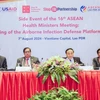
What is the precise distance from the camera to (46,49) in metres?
6.86

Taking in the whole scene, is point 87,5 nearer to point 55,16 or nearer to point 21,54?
point 55,16

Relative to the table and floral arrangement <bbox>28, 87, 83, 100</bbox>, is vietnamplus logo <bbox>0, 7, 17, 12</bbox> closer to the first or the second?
the table

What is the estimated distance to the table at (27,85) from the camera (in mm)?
4168

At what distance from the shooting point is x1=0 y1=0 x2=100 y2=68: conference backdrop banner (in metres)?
6.80

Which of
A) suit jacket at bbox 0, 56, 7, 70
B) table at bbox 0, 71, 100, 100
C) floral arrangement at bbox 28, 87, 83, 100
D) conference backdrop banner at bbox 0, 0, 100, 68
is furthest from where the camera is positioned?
conference backdrop banner at bbox 0, 0, 100, 68

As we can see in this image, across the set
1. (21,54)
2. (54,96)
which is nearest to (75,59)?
(21,54)

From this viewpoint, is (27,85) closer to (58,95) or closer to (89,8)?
(58,95)

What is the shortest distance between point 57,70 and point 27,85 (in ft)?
1.53

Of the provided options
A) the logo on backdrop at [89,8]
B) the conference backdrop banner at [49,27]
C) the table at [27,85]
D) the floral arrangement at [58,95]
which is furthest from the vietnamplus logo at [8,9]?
the floral arrangement at [58,95]

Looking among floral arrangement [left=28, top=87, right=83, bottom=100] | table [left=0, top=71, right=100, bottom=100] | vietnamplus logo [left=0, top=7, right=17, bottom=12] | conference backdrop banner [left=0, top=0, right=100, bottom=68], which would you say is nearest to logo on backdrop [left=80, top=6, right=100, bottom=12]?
conference backdrop banner [left=0, top=0, right=100, bottom=68]

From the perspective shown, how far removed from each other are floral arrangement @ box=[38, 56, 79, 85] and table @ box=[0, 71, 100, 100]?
5.0 inches

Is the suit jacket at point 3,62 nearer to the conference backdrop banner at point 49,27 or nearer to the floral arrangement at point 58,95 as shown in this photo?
the conference backdrop banner at point 49,27

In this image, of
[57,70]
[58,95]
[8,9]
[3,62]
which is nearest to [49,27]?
[8,9]

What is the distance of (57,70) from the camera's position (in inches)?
157
